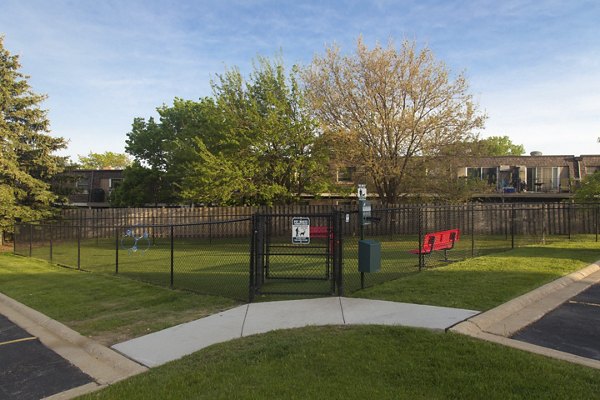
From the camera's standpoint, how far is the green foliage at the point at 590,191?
21.7m

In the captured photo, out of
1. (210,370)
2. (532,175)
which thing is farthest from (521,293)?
(532,175)

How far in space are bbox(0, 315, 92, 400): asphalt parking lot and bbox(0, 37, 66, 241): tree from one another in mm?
19016

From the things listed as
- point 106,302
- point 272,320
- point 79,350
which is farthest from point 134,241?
point 272,320

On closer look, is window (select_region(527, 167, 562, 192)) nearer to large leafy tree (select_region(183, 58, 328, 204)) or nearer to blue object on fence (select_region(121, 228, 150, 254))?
large leafy tree (select_region(183, 58, 328, 204))

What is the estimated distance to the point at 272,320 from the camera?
6.93 m

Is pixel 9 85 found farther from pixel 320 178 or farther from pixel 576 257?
pixel 576 257

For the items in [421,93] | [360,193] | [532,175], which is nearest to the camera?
[360,193]

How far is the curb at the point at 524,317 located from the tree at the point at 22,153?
23.5m

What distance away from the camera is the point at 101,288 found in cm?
1060

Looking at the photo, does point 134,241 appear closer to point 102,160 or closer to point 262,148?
point 262,148

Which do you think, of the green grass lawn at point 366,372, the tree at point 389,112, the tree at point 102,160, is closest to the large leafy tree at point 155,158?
the tree at point 389,112

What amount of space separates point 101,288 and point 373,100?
16.7 meters

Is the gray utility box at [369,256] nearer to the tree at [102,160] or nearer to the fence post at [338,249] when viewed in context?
the fence post at [338,249]

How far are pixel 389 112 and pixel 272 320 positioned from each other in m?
18.0
